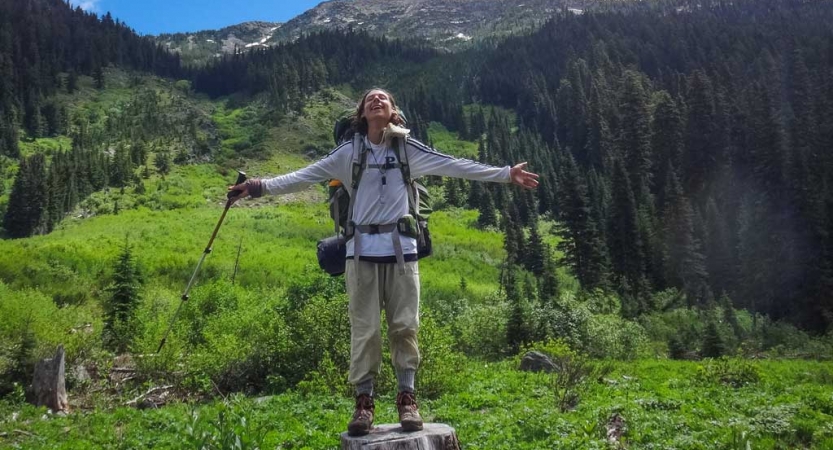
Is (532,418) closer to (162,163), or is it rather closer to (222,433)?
(222,433)

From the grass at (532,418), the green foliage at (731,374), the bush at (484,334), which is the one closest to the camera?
the grass at (532,418)

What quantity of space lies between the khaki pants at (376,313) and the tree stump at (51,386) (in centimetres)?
1309

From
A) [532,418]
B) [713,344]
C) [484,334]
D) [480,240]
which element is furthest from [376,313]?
[480,240]

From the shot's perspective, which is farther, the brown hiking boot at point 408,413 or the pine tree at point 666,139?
the pine tree at point 666,139

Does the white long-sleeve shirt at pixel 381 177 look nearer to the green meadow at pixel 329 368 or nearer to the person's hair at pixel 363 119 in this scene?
the person's hair at pixel 363 119

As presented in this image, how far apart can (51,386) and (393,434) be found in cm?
1365

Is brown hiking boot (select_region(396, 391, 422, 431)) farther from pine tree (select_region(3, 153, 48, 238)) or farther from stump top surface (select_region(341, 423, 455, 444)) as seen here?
pine tree (select_region(3, 153, 48, 238))

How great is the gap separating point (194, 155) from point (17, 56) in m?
88.4

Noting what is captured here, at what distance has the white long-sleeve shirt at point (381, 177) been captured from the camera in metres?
4.55

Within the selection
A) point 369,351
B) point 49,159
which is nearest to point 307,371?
point 369,351

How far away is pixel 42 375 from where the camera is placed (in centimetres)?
1416

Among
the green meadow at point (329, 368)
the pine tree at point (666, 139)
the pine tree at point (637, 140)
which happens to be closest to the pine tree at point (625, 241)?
the pine tree at point (637, 140)

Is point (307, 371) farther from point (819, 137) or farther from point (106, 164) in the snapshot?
point (106, 164)

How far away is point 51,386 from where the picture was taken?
1408cm
